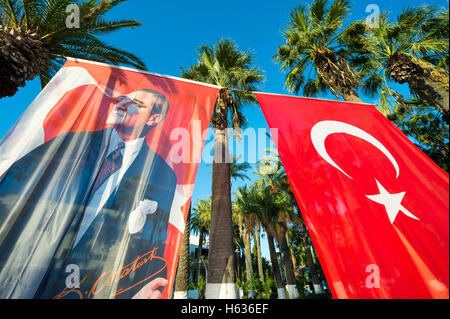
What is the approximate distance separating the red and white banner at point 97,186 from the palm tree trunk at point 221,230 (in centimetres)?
321

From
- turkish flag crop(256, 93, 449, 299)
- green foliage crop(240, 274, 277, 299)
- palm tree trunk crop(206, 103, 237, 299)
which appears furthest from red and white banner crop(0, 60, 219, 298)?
green foliage crop(240, 274, 277, 299)

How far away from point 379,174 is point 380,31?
24.8ft

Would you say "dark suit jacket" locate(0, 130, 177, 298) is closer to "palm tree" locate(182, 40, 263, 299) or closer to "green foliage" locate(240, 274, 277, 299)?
"palm tree" locate(182, 40, 263, 299)

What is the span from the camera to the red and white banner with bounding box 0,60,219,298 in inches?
101

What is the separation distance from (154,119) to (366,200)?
379cm

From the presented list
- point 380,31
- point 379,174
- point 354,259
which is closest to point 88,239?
point 354,259

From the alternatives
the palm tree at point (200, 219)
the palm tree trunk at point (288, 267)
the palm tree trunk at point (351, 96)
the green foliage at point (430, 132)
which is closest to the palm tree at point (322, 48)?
the palm tree trunk at point (351, 96)

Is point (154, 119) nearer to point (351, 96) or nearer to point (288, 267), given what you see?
point (351, 96)

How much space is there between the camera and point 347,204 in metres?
3.18

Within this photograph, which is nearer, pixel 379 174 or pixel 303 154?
pixel 379 174

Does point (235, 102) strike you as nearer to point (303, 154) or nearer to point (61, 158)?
point (303, 154)
